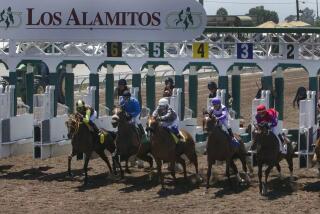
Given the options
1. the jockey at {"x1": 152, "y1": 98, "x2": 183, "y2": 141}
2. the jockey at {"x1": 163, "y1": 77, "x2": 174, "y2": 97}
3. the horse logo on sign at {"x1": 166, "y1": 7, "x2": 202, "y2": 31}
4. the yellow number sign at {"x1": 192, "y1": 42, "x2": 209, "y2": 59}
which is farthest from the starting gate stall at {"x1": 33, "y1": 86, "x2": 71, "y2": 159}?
the jockey at {"x1": 152, "y1": 98, "x2": 183, "y2": 141}

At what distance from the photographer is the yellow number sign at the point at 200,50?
61.7 ft

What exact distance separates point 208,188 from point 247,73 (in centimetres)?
3216

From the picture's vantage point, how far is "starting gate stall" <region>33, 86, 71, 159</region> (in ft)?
57.6

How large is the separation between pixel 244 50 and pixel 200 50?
1.10m

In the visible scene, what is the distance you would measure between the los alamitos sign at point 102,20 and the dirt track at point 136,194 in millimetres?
3354

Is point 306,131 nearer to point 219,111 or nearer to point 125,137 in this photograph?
point 219,111

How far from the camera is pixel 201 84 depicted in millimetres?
39844

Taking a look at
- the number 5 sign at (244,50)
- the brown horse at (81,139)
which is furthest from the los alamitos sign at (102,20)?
the brown horse at (81,139)

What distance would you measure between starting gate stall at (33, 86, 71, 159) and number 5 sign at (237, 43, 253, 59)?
4.37 meters

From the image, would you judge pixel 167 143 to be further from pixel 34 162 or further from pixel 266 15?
pixel 266 15

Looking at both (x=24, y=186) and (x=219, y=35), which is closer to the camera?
(x=24, y=186)

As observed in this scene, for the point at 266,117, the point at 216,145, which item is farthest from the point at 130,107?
the point at 266,117

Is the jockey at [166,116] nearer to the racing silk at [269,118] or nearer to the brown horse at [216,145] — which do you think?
the brown horse at [216,145]

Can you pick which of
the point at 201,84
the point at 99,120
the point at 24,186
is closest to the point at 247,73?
the point at 201,84
